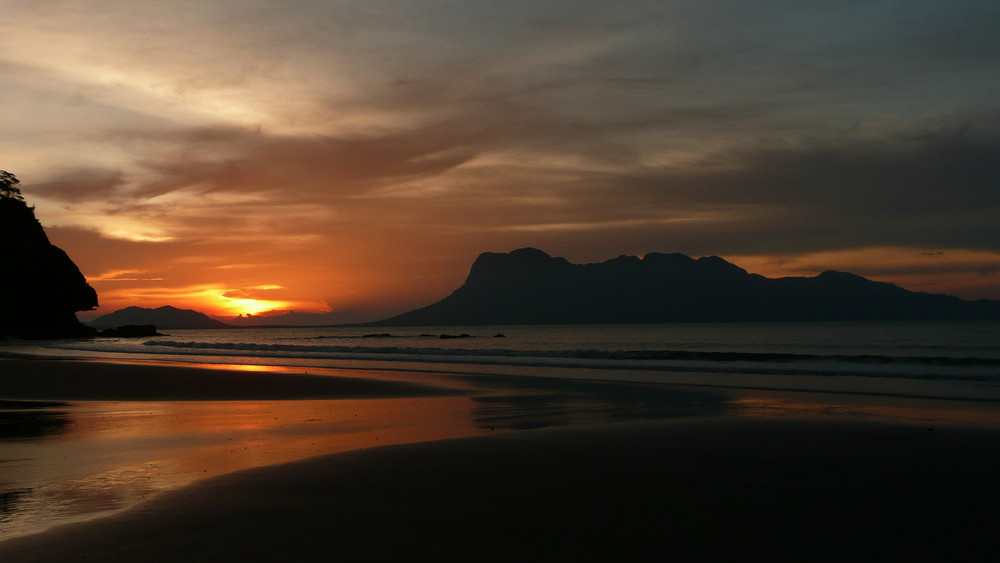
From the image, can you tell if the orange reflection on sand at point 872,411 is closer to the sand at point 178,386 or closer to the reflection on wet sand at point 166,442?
the reflection on wet sand at point 166,442

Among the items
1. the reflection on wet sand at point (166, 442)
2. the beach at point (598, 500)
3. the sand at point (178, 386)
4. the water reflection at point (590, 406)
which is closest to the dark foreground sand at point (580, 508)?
the beach at point (598, 500)

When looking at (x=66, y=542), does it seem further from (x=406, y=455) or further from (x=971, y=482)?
(x=971, y=482)

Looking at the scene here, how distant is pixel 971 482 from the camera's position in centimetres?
722

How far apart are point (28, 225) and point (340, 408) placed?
323 feet

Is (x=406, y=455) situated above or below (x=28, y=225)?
below

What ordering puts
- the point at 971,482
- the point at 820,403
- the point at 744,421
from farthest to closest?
the point at 820,403 → the point at 744,421 → the point at 971,482

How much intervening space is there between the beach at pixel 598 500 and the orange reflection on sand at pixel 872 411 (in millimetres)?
544

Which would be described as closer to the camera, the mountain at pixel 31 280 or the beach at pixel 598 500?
the beach at pixel 598 500

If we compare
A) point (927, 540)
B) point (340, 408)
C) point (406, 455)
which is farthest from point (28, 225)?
point (927, 540)

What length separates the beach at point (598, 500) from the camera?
17.0 ft

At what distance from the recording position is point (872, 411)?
46.8 ft

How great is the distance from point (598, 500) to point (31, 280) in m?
107

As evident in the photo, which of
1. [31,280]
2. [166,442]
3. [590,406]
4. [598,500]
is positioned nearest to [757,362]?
[590,406]

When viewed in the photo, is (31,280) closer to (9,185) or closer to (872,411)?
(9,185)
